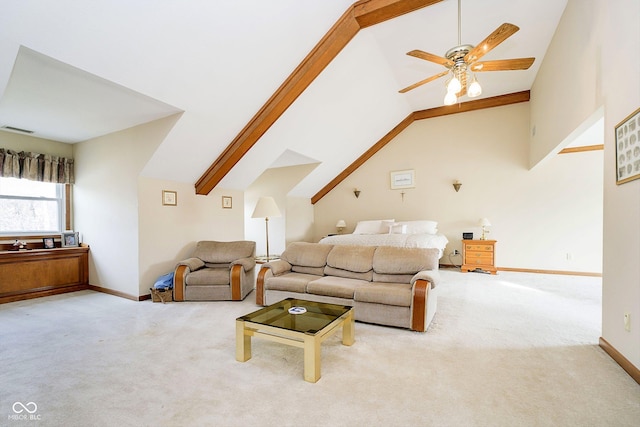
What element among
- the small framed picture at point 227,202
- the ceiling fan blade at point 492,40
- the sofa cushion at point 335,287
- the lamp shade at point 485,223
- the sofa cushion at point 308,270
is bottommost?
the sofa cushion at point 335,287

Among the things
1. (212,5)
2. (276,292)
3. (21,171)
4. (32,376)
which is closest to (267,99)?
(212,5)

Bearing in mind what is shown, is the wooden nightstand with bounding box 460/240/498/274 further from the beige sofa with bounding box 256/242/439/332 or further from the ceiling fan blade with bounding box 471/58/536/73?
the ceiling fan blade with bounding box 471/58/536/73

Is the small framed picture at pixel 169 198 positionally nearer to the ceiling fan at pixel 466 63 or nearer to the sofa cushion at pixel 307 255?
the sofa cushion at pixel 307 255

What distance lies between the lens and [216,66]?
3.07 metres

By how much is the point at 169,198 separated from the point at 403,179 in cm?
491

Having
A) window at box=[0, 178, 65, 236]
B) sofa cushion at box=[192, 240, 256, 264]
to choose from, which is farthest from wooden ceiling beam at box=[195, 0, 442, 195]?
window at box=[0, 178, 65, 236]

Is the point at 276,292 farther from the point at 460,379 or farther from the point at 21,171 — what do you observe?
the point at 21,171

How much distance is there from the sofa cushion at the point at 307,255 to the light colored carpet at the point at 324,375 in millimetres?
1048

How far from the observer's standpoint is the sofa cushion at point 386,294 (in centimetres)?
279

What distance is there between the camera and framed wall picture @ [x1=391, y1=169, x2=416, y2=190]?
666cm

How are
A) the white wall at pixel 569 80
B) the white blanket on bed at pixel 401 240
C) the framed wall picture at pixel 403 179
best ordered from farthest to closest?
the framed wall picture at pixel 403 179
the white blanket on bed at pixel 401 240
the white wall at pixel 569 80

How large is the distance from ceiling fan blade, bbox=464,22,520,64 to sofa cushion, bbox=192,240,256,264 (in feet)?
11.8

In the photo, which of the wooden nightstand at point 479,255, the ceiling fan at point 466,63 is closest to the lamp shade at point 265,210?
the ceiling fan at point 466,63

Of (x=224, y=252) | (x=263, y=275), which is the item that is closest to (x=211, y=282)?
(x=224, y=252)
